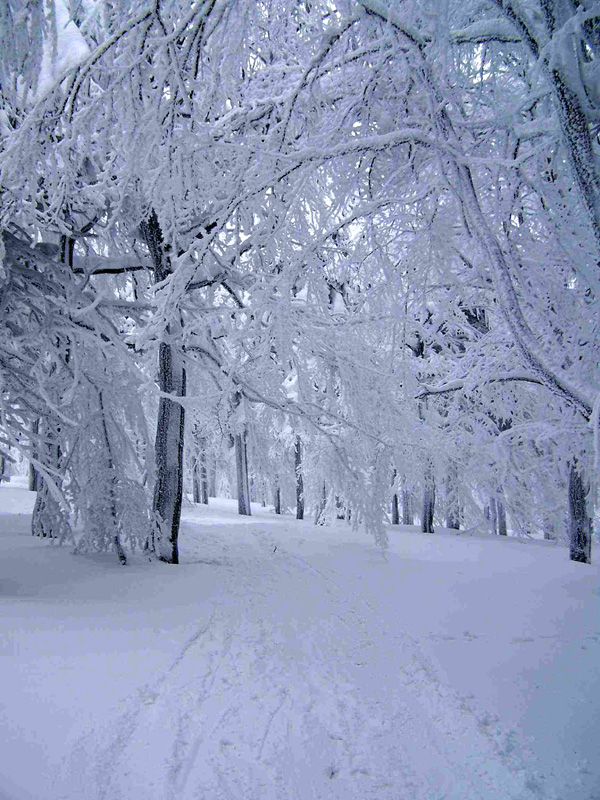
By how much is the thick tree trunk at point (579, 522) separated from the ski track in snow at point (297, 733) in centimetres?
717

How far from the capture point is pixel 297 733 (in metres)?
2.84

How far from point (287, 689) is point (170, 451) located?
5096 mm

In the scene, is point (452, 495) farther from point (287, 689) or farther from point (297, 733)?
point (297, 733)

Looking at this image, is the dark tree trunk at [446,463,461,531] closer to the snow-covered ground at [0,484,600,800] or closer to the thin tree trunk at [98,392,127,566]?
the snow-covered ground at [0,484,600,800]

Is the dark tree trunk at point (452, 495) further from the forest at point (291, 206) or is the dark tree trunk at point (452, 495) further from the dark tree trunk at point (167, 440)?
the dark tree trunk at point (167, 440)

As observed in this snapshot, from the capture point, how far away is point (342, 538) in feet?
40.6

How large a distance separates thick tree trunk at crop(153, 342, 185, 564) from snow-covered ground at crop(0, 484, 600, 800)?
4.49ft

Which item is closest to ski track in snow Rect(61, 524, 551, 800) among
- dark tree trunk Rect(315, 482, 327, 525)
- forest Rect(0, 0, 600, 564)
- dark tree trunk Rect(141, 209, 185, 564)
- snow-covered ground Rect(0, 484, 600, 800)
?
snow-covered ground Rect(0, 484, 600, 800)

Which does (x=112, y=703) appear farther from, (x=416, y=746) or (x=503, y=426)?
(x=503, y=426)

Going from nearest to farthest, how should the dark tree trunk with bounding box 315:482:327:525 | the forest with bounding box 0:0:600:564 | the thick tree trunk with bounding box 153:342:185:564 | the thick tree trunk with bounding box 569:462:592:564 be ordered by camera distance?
1. the forest with bounding box 0:0:600:564
2. the thick tree trunk with bounding box 153:342:185:564
3. the thick tree trunk with bounding box 569:462:592:564
4. the dark tree trunk with bounding box 315:482:327:525

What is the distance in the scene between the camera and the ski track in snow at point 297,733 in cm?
236

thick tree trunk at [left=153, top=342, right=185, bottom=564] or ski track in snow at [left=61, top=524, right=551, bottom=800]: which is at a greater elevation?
thick tree trunk at [left=153, top=342, right=185, bottom=564]

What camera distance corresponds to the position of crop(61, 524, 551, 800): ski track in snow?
2.36 meters

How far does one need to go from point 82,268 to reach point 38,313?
3.10 metres
